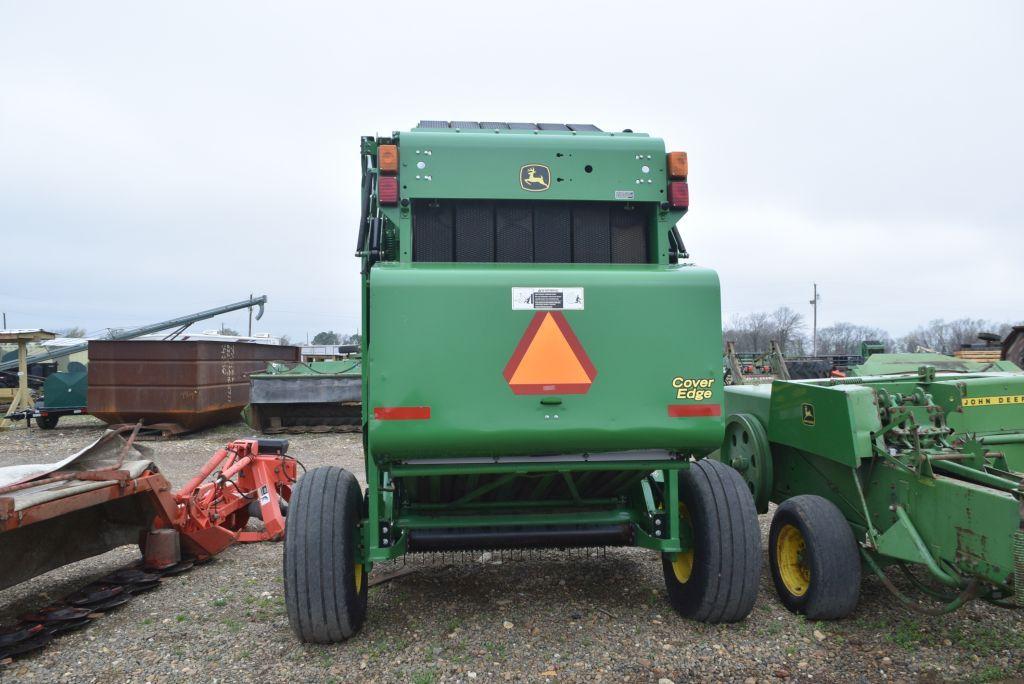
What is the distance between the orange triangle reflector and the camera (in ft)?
10.8

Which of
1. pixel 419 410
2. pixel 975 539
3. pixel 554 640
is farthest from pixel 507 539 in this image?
pixel 975 539

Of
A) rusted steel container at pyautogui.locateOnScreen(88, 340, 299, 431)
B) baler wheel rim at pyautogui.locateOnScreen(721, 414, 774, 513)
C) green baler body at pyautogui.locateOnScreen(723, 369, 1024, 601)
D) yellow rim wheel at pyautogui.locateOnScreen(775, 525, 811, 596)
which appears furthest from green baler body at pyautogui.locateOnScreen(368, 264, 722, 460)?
rusted steel container at pyautogui.locateOnScreen(88, 340, 299, 431)

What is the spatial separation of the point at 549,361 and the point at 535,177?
112 cm

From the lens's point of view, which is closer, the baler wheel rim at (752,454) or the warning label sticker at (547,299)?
the warning label sticker at (547,299)

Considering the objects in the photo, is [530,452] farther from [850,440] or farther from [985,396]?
[985,396]

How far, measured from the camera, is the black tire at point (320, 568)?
352 centimetres

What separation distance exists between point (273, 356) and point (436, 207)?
1507 centimetres

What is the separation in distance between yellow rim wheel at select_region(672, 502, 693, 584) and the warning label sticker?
61.3 inches

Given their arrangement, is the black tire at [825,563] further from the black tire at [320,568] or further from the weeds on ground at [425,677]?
the black tire at [320,568]

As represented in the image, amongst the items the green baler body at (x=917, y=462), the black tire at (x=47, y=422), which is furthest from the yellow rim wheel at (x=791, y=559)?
the black tire at (x=47, y=422)

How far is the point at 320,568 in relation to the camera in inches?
139

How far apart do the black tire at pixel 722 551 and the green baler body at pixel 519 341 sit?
0.18 metres

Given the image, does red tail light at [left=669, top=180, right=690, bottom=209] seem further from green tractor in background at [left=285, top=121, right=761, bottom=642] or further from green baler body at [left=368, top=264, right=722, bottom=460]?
green baler body at [left=368, top=264, right=722, bottom=460]

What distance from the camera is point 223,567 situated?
5102 millimetres
